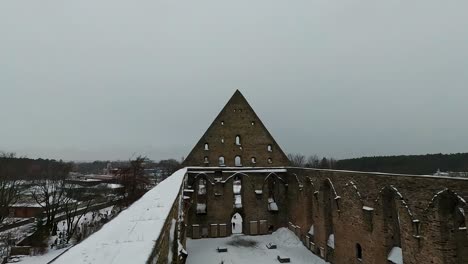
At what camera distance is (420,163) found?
204ft

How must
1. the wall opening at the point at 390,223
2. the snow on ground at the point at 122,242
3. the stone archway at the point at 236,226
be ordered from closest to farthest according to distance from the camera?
the snow on ground at the point at 122,242
the wall opening at the point at 390,223
the stone archway at the point at 236,226

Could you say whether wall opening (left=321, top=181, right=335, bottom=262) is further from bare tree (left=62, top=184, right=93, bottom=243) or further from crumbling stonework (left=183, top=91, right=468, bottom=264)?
bare tree (left=62, top=184, right=93, bottom=243)

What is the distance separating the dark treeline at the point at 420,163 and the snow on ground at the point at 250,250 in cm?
4378

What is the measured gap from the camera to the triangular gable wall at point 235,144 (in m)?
26.3

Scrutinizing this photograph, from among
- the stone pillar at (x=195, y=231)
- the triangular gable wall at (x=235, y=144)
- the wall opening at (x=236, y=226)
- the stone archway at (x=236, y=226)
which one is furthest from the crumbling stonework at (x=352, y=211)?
the wall opening at (x=236, y=226)

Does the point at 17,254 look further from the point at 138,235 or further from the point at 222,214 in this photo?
the point at 138,235

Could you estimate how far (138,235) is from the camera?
4.47m

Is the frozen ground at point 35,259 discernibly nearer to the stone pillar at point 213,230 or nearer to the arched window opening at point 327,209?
the stone pillar at point 213,230

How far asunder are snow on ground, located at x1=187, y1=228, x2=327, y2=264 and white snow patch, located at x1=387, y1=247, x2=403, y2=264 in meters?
6.22

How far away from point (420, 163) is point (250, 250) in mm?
55467

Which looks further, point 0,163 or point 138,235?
point 0,163

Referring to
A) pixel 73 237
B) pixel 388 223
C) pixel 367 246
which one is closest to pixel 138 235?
pixel 388 223

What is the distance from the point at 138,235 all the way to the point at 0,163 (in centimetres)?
2857

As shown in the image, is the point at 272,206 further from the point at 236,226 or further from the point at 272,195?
the point at 236,226
